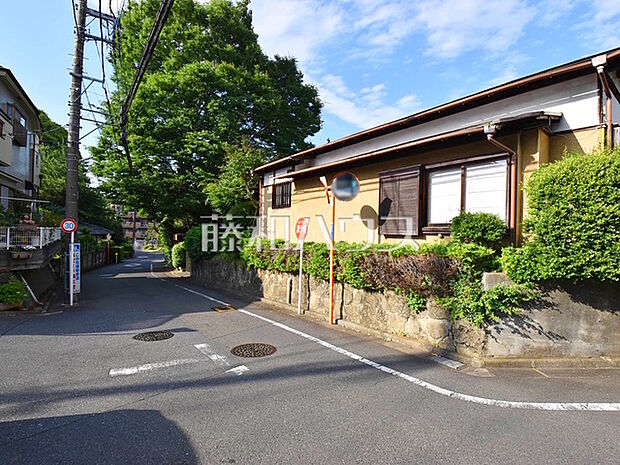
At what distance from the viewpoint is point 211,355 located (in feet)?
A: 17.9

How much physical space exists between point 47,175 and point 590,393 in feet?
117

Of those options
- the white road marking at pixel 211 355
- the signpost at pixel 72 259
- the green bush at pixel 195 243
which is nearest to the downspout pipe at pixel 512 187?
the white road marking at pixel 211 355

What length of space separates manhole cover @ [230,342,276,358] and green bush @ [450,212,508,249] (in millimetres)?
3795

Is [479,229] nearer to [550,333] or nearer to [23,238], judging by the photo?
[550,333]

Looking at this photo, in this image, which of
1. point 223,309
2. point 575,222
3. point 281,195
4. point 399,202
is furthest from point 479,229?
point 281,195

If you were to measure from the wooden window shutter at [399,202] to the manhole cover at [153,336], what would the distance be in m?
5.41

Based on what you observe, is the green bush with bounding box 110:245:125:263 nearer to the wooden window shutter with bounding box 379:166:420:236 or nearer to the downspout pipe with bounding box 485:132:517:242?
the wooden window shutter with bounding box 379:166:420:236

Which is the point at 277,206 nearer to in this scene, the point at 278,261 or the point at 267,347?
the point at 278,261

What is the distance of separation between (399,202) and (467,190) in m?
1.65

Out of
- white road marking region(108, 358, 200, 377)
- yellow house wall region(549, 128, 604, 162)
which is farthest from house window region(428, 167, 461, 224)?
white road marking region(108, 358, 200, 377)

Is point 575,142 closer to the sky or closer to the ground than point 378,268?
closer to the sky

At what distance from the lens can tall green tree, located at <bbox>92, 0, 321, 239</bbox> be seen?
18.4 meters

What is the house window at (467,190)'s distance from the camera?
6.32 m

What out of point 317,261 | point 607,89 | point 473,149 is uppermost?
point 607,89
